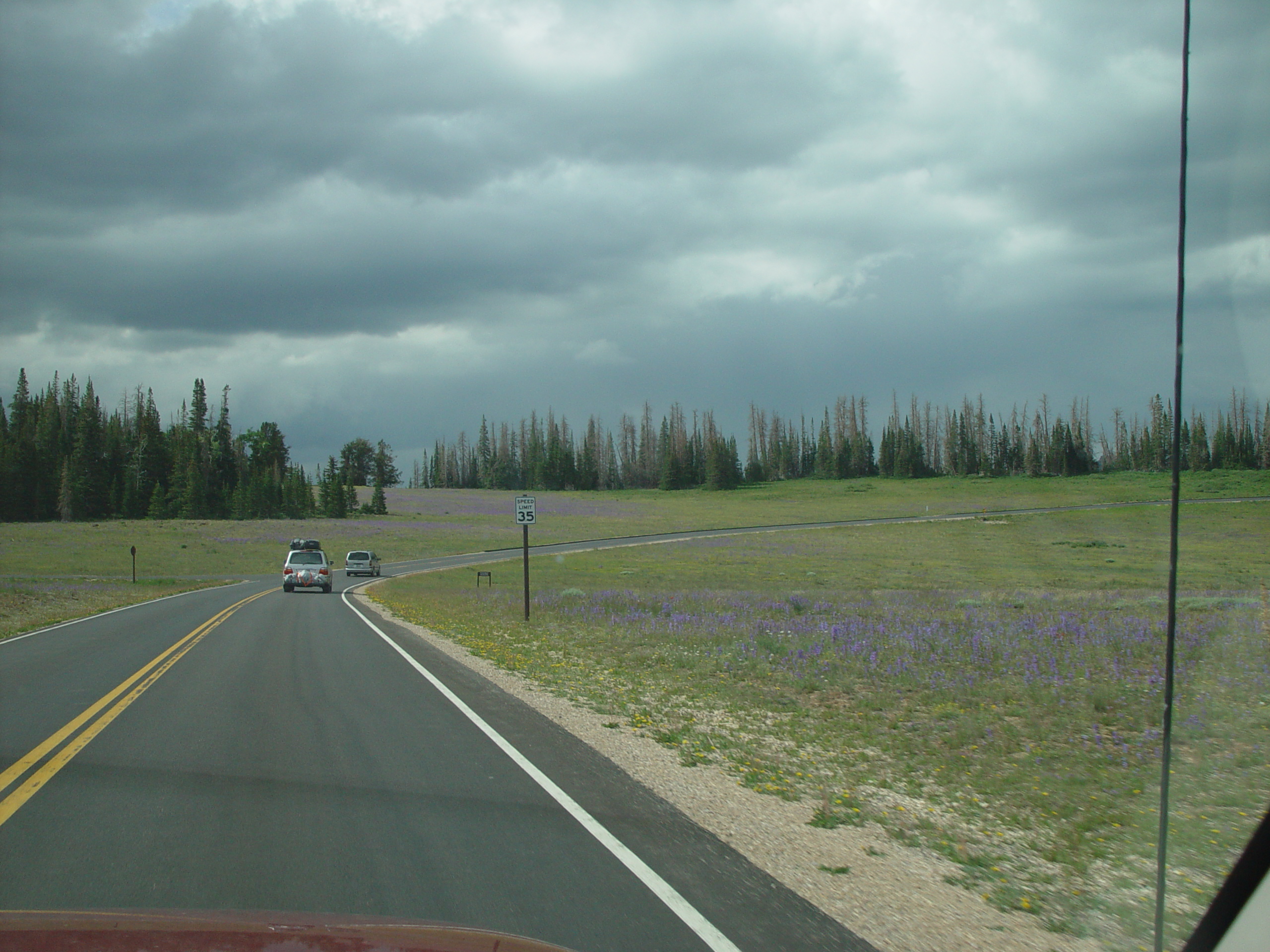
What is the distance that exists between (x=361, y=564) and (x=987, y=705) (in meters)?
44.9

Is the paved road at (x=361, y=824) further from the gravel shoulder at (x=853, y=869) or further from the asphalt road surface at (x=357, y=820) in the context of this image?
the gravel shoulder at (x=853, y=869)

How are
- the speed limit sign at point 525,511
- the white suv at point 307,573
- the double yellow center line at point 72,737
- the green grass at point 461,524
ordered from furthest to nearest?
the green grass at point 461,524 → the white suv at point 307,573 → the speed limit sign at point 525,511 → the double yellow center line at point 72,737

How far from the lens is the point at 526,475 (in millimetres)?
191375

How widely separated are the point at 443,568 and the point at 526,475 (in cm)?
14016

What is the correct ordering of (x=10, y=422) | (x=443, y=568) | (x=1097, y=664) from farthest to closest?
(x=10, y=422)
(x=443, y=568)
(x=1097, y=664)

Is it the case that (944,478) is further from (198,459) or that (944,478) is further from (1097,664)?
(1097,664)

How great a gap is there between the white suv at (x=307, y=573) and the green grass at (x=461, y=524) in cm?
2046

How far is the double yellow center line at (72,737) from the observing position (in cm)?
661

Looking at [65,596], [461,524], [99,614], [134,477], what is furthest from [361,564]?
[134,477]

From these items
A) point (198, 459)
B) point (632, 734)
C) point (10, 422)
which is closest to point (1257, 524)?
point (632, 734)

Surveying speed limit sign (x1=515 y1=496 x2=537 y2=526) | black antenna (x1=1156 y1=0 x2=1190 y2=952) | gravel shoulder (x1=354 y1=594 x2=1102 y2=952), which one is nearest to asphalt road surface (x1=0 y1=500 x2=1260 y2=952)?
gravel shoulder (x1=354 y1=594 x2=1102 y2=952)

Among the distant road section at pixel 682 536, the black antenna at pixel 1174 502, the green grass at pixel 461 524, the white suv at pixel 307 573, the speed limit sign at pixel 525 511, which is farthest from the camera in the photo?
the green grass at pixel 461 524

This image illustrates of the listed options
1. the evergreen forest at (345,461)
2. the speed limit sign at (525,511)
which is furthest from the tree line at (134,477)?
the speed limit sign at (525,511)

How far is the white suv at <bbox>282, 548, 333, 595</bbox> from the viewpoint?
37.1m
